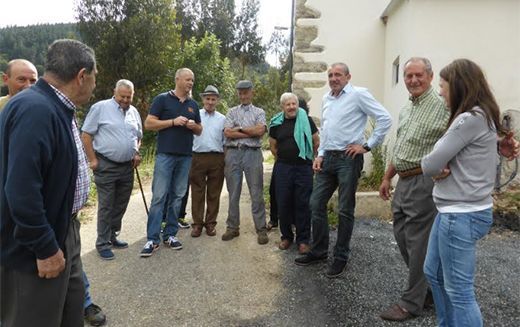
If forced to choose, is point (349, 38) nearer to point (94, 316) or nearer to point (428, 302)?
point (428, 302)

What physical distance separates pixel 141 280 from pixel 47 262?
211 cm

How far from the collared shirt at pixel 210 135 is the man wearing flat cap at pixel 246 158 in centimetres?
14

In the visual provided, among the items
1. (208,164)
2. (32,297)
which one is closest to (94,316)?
(32,297)

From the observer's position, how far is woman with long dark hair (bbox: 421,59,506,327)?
2.21 m

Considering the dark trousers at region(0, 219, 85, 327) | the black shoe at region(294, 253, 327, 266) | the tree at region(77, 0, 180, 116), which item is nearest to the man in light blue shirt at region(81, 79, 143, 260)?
the black shoe at region(294, 253, 327, 266)

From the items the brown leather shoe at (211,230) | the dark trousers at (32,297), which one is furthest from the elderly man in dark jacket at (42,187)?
the brown leather shoe at (211,230)

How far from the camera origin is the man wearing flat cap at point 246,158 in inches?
194

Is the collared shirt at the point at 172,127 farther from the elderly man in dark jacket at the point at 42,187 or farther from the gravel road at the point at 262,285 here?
the elderly man in dark jacket at the point at 42,187

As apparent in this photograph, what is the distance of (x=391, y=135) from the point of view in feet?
20.6

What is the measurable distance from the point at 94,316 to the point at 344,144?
8.16 ft

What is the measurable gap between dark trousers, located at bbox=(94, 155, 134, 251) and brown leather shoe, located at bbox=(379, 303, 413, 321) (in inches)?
112

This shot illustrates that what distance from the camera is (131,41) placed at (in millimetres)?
15594

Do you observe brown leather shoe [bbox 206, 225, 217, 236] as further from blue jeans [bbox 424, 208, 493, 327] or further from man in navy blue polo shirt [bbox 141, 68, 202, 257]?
blue jeans [bbox 424, 208, 493, 327]

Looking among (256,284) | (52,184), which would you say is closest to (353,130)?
(256,284)
